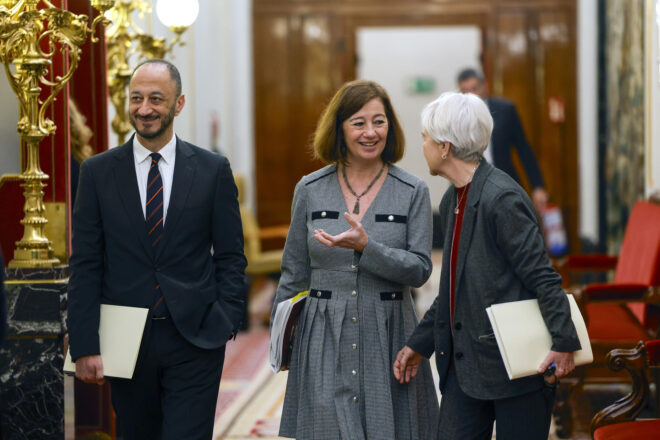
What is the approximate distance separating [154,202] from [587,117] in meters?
10.2

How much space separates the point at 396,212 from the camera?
3717mm

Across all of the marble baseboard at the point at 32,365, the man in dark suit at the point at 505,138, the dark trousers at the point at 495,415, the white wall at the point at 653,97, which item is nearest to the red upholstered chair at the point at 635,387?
the dark trousers at the point at 495,415

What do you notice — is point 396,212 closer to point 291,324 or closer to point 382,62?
point 291,324

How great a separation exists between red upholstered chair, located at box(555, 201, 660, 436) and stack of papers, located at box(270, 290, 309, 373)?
6.89ft

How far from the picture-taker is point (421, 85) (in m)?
13.7

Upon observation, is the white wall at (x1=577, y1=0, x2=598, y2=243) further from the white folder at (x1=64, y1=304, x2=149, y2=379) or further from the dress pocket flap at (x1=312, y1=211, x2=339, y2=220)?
the white folder at (x1=64, y1=304, x2=149, y2=379)

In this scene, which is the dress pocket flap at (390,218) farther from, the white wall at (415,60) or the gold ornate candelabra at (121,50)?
the white wall at (415,60)

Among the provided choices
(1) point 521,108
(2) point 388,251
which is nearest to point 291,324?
(2) point 388,251

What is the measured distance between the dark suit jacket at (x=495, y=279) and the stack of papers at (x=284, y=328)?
65 cm

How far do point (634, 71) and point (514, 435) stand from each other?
22.9ft

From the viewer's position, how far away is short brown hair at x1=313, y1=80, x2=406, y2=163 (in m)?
3.73

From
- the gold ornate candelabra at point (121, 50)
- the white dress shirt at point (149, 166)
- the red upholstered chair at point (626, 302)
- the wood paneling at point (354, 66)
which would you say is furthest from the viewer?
the wood paneling at point (354, 66)

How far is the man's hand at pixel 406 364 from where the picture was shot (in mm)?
3555

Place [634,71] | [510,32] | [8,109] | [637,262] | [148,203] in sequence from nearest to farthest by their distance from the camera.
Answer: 1. [148,203]
2. [8,109]
3. [637,262]
4. [634,71]
5. [510,32]
